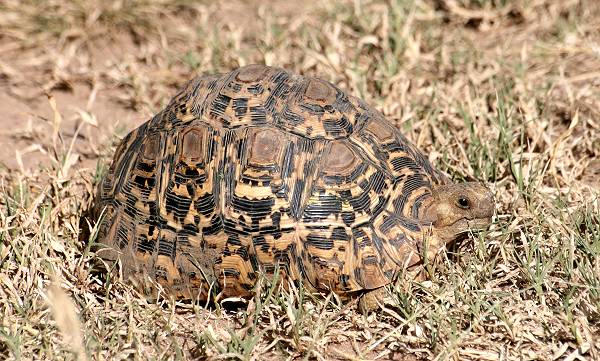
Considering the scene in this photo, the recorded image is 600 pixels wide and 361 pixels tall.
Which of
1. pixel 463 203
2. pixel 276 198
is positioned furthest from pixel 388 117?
pixel 276 198

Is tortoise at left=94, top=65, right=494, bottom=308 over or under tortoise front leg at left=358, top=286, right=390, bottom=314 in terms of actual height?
over

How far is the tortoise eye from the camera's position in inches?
154

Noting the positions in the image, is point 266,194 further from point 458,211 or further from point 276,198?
point 458,211

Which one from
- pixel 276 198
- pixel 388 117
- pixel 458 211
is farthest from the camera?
pixel 388 117

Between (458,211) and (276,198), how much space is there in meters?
0.85

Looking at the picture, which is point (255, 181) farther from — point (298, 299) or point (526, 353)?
point (526, 353)

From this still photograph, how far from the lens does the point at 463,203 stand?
12.9ft

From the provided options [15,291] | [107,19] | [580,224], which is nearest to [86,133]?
A: [107,19]

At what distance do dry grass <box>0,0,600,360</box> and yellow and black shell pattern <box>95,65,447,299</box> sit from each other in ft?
0.50

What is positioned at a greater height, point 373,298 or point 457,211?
point 457,211

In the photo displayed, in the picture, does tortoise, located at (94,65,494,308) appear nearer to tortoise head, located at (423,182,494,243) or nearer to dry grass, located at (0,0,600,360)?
tortoise head, located at (423,182,494,243)

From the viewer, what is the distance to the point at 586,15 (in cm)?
616

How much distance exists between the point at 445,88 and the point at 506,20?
1220 mm

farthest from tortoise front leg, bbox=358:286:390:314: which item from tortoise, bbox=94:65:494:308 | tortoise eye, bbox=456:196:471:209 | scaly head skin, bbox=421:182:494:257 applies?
tortoise eye, bbox=456:196:471:209
